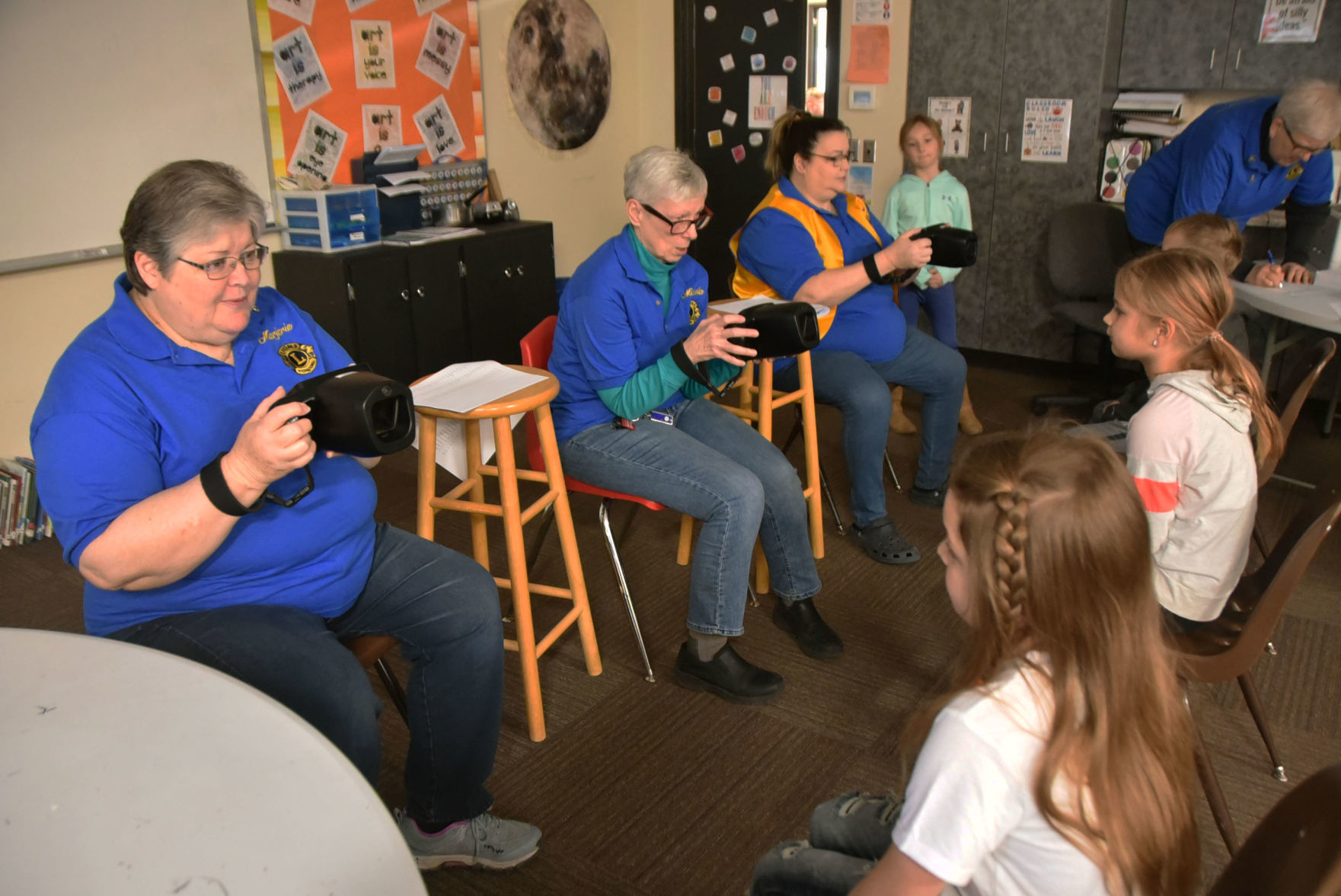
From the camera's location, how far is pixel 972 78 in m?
4.39

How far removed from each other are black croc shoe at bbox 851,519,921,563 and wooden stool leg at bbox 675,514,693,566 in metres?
0.51

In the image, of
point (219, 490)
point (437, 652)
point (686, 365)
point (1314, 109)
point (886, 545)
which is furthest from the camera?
point (1314, 109)

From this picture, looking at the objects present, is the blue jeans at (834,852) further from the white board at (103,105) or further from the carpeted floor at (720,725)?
the white board at (103,105)

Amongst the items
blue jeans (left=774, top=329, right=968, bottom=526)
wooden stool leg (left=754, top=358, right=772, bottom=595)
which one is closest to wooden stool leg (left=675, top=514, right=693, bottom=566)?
wooden stool leg (left=754, top=358, right=772, bottom=595)

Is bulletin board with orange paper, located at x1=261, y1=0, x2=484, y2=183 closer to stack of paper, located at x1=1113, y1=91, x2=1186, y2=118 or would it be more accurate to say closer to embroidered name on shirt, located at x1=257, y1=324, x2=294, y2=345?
embroidered name on shirt, located at x1=257, y1=324, x2=294, y2=345

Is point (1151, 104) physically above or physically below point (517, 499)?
above

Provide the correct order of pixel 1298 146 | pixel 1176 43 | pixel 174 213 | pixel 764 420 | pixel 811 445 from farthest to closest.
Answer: pixel 1176 43
pixel 1298 146
pixel 811 445
pixel 764 420
pixel 174 213

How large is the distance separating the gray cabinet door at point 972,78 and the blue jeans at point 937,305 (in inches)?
25.0

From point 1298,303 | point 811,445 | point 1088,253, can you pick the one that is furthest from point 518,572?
point 1088,253

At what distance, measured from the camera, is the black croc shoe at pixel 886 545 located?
9.32 feet

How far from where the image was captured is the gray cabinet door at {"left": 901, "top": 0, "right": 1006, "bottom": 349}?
4309mm

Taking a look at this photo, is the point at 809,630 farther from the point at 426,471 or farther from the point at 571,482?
the point at 426,471

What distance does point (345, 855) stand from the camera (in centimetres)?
79

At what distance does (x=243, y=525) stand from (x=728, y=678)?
1120mm
